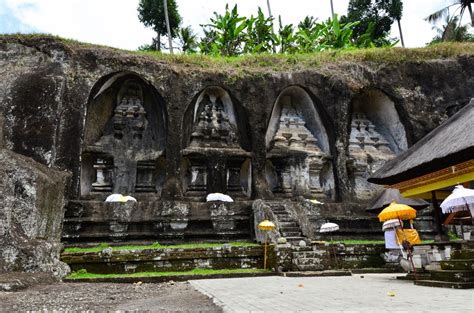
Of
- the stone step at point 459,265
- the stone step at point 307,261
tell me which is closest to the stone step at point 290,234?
the stone step at point 307,261

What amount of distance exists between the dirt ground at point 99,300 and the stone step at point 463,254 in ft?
16.6

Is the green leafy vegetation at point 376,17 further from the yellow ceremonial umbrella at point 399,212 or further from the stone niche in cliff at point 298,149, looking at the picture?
the yellow ceremonial umbrella at point 399,212

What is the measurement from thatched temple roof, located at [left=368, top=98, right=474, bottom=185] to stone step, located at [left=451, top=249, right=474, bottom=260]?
1.86 metres

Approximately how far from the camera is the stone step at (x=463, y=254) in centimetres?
789

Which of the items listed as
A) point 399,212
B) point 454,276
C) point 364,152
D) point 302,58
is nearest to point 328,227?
point 399,212

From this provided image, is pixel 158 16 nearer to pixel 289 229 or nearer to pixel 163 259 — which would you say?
pixel 289 229

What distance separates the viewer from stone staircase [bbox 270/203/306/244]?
11.6 metres

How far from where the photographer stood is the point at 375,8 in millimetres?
35000

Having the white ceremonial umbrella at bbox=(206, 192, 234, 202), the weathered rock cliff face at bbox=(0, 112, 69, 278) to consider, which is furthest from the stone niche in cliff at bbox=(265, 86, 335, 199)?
the weathered rock cliff face at bbox=(0, 112, 69, 278)

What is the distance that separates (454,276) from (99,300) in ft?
19.5

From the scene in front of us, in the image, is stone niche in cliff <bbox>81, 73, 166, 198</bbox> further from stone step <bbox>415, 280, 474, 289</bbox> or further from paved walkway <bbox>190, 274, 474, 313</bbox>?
stone step <bbox>415, 280, 474, 289</bbox>

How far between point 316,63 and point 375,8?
65.7ft

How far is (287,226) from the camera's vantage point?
1220 centimetres

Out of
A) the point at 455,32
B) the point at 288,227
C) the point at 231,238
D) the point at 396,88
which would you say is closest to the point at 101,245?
the point at 231,238
